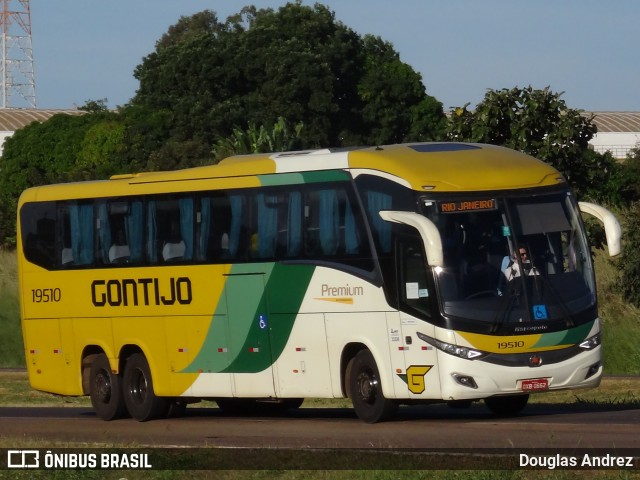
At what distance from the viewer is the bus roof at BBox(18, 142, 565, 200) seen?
17.9 metres

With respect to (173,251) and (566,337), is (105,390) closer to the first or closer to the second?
(173,251)

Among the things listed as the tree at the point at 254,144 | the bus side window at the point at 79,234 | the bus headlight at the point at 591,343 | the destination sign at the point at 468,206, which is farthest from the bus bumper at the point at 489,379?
the tree at the point at 254,144

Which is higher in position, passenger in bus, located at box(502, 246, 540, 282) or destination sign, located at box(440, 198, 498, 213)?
destination sign, located at box(440, 198, 498, 213)

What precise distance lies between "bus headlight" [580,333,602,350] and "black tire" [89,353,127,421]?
7420 millimetres

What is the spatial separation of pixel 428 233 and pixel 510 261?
41.7 inches

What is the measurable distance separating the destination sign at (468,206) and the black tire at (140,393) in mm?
5951

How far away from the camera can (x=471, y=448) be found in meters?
14.5

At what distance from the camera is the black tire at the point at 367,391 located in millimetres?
18094

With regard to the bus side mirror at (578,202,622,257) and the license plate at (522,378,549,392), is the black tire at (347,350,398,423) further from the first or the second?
the bus side mirror at (578,202,622,257)

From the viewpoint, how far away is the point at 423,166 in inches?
711

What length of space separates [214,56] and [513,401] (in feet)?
224

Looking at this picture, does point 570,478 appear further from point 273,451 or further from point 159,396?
point 159,396

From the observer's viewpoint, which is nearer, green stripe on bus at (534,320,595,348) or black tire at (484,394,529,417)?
green stripe on bus at (534,320,595,348)

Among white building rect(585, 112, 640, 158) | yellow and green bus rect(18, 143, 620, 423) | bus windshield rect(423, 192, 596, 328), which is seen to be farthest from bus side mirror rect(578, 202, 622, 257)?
white building rect(585, 112, 640, 158)
